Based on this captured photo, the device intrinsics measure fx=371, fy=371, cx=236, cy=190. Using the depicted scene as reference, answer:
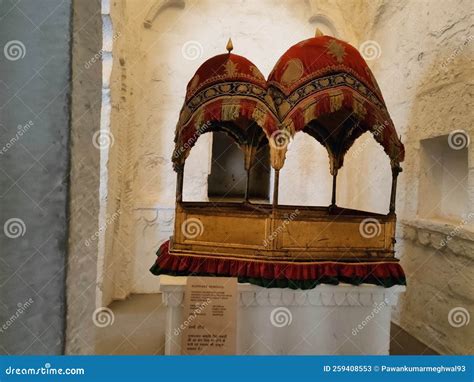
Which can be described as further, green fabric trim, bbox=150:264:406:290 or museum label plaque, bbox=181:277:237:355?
green fabric trim, bbox=150:264:406:290

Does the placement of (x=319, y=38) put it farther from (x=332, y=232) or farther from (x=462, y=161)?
(x=462, y=161)

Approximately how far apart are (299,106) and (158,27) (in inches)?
121

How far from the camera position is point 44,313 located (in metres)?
1.10
